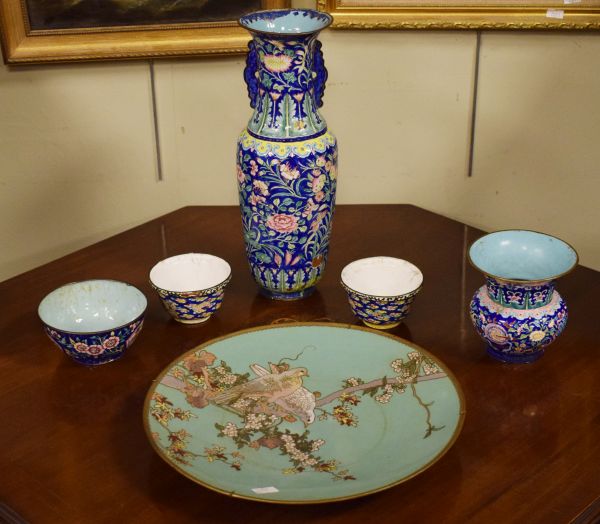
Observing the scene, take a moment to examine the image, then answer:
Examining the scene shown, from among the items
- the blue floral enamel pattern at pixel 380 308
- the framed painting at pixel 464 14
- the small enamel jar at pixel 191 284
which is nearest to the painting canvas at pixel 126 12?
the framed painting at pixel 464 14

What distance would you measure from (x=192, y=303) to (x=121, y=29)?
0.80 meters

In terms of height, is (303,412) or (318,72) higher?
(318,72)

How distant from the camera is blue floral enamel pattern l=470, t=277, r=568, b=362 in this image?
1.25 meters

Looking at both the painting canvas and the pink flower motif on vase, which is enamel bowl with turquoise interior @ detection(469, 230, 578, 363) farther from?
the painting canvas

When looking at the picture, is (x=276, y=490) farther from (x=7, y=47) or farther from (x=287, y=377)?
(x=7, y=47)

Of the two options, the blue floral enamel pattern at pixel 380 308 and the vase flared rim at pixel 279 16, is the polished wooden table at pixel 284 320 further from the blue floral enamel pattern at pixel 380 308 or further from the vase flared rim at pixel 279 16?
the vase flared rim at pixel 279 16

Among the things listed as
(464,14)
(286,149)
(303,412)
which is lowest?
(303,412)

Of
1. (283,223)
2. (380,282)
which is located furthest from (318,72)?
(380,282)

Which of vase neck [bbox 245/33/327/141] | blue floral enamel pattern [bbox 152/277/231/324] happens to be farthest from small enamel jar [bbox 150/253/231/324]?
vase neck [bbox 245/33/327/141]

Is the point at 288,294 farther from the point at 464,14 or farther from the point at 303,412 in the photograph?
the point at 464,14

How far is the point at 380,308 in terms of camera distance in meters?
1.35

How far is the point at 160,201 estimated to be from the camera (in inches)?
84.1

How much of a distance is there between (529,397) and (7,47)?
1.30m

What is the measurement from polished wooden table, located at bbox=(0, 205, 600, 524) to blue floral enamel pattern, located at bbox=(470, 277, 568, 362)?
4 centimetres
